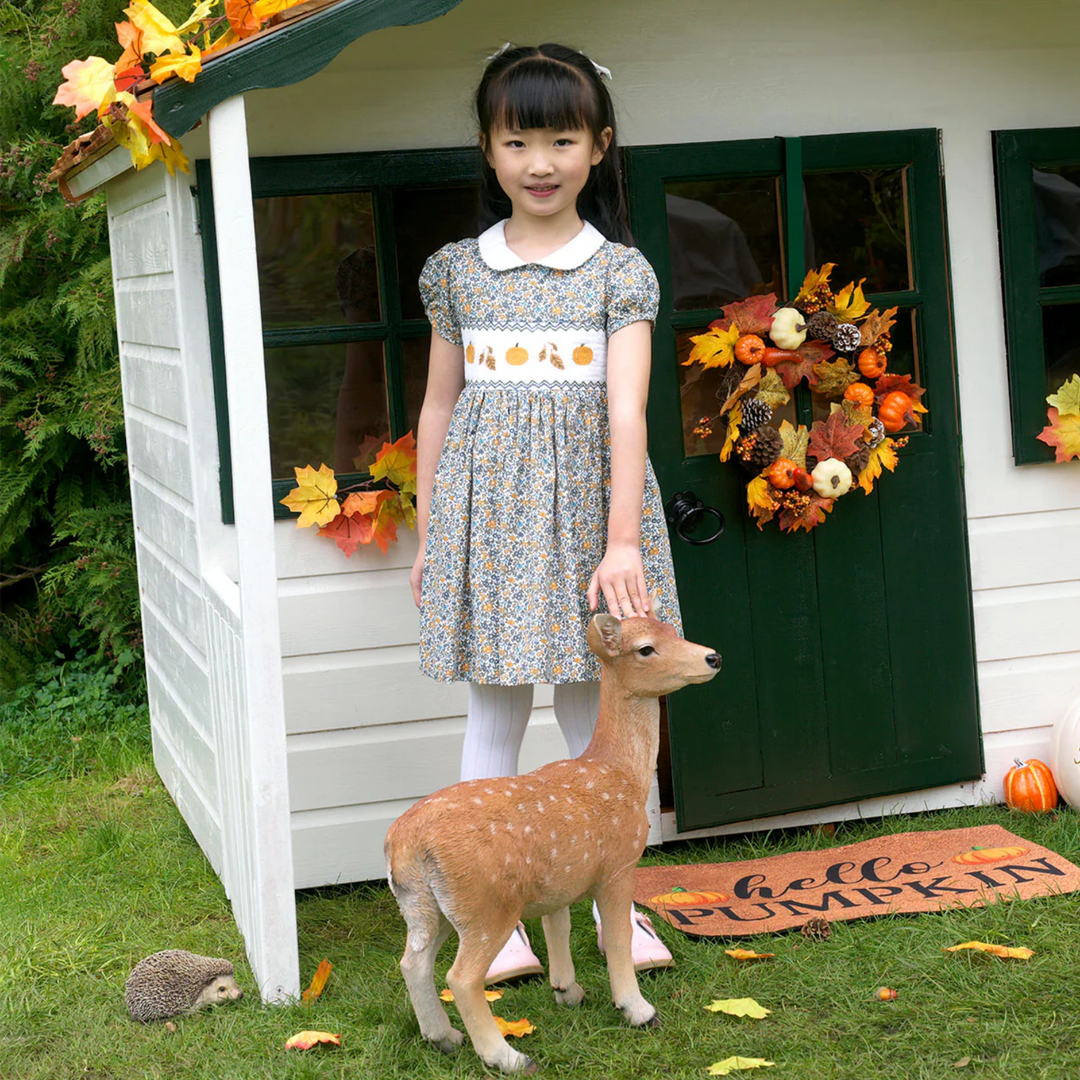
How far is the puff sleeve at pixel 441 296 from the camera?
3465 mm

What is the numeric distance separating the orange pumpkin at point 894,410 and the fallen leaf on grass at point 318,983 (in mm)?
2287

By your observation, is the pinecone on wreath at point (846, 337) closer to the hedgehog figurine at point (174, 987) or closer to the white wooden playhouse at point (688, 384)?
the white wooden playhouse at point (688, 384)

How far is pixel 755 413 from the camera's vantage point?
415 cm

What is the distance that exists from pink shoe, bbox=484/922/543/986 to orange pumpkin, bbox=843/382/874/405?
73.7 inches

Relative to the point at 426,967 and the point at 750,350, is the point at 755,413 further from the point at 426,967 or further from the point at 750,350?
the point at 426,967

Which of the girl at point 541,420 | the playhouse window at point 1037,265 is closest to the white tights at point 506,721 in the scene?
the girl at point 541,420

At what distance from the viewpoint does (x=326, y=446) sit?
4141 mm

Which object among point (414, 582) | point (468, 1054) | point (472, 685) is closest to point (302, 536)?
point (414, 582)

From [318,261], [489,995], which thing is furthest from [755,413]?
[489,995]

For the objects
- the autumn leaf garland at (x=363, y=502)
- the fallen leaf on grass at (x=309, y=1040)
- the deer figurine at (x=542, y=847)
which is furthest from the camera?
the autumn leaf garland at (x=363, y=502)

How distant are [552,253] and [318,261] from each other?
101cm

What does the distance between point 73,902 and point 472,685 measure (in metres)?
1.69

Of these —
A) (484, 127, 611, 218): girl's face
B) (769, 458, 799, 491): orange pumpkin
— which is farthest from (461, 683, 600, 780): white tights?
(484, 127, 611, 218): girl's face

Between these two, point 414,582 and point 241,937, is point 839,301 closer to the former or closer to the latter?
point 414,582
